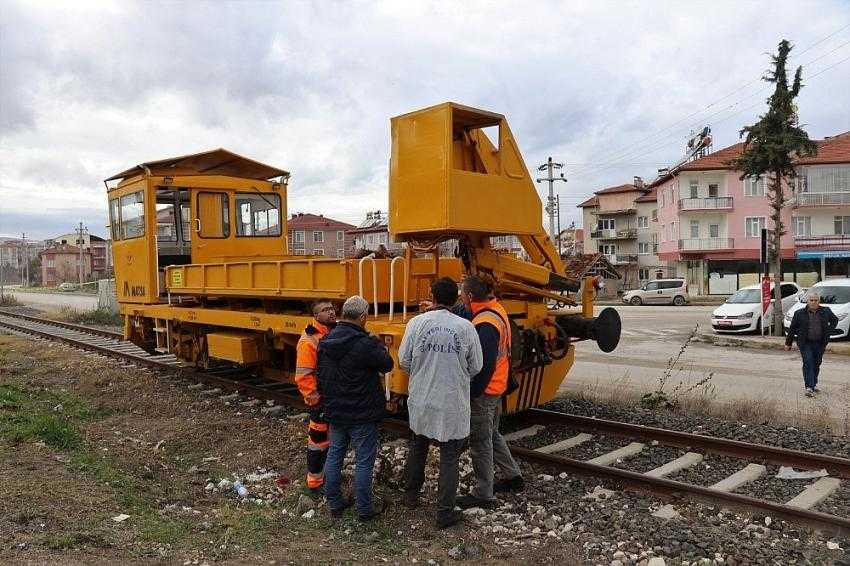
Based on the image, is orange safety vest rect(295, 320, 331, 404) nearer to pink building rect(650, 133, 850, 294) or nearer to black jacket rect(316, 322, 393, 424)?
black jacket rect(316, 322, 393, 424)

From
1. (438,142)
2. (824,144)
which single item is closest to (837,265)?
(824,144)

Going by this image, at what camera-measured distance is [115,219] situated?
11.2 meters

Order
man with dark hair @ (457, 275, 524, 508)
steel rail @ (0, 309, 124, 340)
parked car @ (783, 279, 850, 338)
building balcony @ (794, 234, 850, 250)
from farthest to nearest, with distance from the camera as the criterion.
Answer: building balcony @ (794, 234, 850, 250) < steel rail @ (0, 309, 124, 340) < parked car @ (783, 279, 850, 338) < man with dark hair @ (457, 275, 524, 508)

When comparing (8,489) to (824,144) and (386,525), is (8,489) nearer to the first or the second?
(386,525)

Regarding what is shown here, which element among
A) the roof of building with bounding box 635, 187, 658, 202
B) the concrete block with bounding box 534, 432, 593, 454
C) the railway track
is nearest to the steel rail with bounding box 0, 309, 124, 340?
the railway track

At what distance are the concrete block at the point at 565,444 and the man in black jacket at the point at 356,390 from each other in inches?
80.8

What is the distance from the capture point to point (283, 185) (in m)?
10.8

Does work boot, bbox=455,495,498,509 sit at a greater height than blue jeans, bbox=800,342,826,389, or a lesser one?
lesser

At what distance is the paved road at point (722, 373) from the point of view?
29.8 ft

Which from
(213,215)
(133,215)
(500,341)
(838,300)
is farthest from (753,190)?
(500,341)

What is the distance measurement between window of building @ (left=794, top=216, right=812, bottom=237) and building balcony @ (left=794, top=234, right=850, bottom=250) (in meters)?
0.50

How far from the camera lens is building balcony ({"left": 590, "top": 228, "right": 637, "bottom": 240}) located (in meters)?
62.2

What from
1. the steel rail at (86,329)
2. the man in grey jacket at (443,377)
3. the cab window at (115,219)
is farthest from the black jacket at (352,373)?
the steel rail at (86,329)

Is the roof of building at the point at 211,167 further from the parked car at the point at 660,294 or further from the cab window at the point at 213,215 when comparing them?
the parked car at the point at 660,294
